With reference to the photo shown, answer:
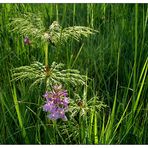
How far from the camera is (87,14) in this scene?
2086mm

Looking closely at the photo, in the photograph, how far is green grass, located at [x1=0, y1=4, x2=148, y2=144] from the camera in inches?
52.4

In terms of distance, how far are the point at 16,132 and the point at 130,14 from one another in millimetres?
1036

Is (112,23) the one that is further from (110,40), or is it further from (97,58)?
(97,58)

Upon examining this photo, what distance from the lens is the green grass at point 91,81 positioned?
1.33 meters

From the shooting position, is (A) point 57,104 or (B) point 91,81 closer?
(A) point 57,104

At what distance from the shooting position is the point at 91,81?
1.52 m

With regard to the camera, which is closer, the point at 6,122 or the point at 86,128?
the point at 86,128

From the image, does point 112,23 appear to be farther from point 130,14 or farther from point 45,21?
point 45,21

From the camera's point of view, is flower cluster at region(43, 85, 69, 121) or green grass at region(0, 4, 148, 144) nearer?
flower cluster at region(43, 85, 69, 121)

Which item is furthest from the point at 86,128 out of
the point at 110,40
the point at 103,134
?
the point at 110,40

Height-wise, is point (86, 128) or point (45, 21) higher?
point (45, 21)

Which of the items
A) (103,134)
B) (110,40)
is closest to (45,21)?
(110,40)

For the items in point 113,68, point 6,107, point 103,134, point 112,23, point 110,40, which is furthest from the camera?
point 112,23

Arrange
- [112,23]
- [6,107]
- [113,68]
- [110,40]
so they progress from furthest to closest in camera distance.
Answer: [112,23], [110,40], [113,68], [6,107]
